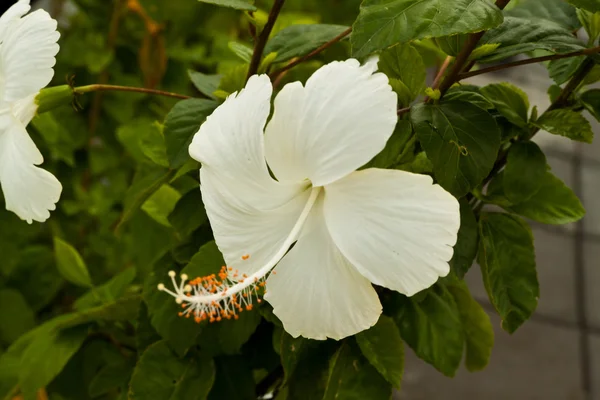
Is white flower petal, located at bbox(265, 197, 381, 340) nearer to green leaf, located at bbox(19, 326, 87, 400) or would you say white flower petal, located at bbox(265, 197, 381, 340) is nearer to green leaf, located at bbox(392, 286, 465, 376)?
green leaf, located at bbox(392, 286, 465, 376)

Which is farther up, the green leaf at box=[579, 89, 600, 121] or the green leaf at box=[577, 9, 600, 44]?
the green leaf at box=[577, 9, 600, 44]

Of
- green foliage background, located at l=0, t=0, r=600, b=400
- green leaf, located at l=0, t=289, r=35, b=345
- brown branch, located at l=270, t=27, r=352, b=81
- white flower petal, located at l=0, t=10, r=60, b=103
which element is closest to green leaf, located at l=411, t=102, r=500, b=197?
green foliage background, located at l=0, t=0, r=600, b=400

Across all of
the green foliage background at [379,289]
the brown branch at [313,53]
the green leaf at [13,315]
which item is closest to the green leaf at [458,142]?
the green foliage background at [379,289]

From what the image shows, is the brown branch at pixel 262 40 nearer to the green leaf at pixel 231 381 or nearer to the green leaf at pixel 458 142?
the green leaf at pixel 458 142

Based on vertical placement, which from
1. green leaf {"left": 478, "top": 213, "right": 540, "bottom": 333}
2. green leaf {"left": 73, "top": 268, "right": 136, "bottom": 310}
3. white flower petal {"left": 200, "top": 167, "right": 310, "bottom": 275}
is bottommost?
green leaf {"left": 73, "top": 268, "right": 136, "bottom": 310}

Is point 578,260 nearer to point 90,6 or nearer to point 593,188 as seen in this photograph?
point 593,188

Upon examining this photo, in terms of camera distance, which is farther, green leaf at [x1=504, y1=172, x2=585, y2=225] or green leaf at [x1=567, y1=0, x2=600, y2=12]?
green leaf at [x1=504, y1=172, x2=585, y2=225]

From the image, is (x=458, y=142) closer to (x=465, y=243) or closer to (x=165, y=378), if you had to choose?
(x=465, y=243)
